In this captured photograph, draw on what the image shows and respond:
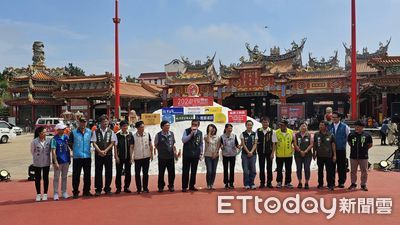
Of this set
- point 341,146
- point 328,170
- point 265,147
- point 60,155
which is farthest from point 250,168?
point 60,155

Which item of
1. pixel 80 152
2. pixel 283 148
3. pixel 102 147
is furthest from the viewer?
pixel 283 148

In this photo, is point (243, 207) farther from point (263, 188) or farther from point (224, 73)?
point (224, 73)

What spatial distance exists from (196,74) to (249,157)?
100ft

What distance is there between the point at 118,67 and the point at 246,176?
16.1 metres

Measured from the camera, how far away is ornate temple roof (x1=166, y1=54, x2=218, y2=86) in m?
37.3

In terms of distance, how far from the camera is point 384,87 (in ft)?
90.8

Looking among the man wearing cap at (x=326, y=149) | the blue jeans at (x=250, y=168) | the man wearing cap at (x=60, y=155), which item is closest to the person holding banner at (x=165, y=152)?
the blue jeans at (x=250, y=168)

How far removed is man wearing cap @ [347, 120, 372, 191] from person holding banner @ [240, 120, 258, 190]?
76.4 inches

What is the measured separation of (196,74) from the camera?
38.4m

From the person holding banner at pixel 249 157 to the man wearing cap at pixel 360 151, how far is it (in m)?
1.94

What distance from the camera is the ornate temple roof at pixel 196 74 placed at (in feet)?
122

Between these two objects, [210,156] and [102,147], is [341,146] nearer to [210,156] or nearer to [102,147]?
[210,156]

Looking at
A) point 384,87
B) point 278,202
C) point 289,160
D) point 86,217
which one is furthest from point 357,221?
point 384,87

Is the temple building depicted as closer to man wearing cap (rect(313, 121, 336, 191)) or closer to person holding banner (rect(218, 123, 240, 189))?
person holding banner (rect(218, 123, 240, 189))
